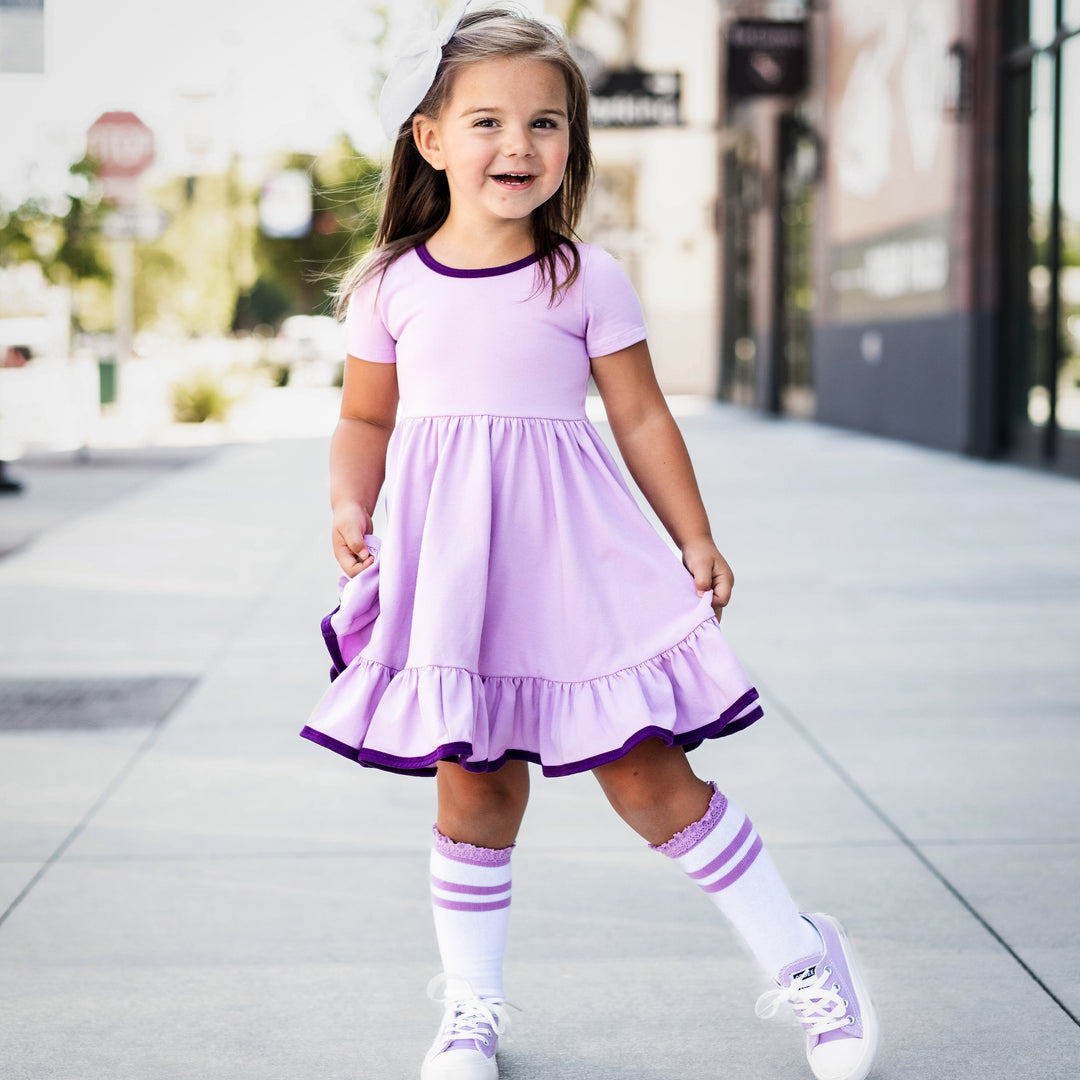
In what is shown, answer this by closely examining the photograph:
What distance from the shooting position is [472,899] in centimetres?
252

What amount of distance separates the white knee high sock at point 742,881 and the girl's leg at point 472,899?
10.8 inches

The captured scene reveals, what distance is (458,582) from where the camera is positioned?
2348 mm

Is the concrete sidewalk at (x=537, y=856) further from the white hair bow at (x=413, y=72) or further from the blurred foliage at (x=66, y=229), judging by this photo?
the blurred foliage at (x=66, y=229)

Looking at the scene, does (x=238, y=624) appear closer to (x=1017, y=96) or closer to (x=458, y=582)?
(x=458, y=582)

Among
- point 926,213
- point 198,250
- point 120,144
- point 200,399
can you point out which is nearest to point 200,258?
point 198,250

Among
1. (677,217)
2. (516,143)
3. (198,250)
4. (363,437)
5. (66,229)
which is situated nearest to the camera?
(516,143)

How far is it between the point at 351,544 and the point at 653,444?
1.68 feet

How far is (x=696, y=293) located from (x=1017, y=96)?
19512 millimetres

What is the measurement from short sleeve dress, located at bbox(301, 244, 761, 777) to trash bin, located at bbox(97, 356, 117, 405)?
16792mm

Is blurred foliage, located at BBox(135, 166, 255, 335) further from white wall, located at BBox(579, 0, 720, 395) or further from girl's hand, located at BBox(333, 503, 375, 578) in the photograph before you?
girl's hand, located at BBox(333, 503, 375, 578)

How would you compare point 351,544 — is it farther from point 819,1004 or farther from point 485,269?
point 819,1004

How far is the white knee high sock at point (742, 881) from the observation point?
2.44 meters

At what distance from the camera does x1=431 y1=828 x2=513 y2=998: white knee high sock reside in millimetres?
2506

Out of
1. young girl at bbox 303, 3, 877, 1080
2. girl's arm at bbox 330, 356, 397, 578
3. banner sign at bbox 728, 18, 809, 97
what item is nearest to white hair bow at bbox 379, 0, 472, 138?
young girl at bbox 303, 3, 877, 1080
